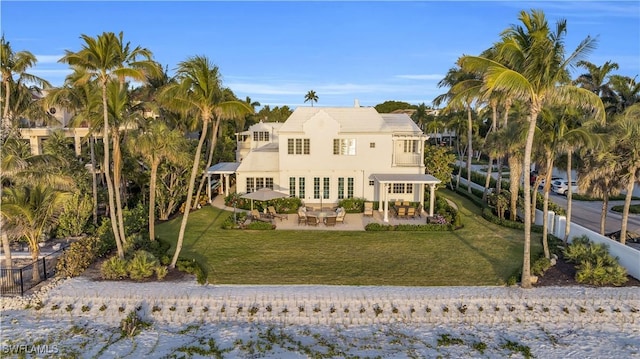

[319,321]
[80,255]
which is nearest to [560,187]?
[319,321]

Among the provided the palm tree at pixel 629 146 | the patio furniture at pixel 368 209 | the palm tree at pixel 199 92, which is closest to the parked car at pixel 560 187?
the palm tree at pixel 629 146

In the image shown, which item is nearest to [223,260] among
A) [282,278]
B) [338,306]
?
[282,278]

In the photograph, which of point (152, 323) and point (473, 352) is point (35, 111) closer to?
point (152, 323)

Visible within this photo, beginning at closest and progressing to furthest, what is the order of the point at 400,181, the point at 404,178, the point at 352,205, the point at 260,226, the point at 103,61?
the point at 103,61 < the point at 260,226 < the point at 400,181 < the point at 404,178 < the point at 352,205

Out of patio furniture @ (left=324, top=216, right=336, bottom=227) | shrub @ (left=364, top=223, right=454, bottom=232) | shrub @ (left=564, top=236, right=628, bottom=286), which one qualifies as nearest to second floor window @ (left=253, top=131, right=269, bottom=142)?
patio furniture @ (left=324, top=216, right=336, bottom=227)

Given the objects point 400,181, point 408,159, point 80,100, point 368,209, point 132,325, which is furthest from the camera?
point 408,159

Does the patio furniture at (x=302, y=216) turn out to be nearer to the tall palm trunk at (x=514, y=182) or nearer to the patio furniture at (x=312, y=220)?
the patio furniture at (x=312, y=220)

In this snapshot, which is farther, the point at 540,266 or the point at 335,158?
the point at 335,158

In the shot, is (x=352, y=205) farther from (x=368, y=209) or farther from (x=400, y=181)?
(x=400, y=181)
